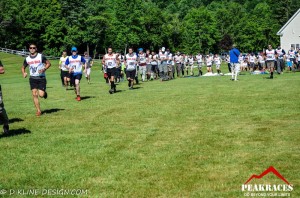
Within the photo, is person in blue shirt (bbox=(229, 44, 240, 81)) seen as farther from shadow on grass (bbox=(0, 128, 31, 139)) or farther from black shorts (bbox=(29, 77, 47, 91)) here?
shadow on grass (bbox=(0, 128, 31, 139))

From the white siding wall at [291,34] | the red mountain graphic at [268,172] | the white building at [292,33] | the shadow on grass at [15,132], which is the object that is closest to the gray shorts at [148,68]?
the shadow on grass at [15,132]

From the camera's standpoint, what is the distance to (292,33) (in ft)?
261

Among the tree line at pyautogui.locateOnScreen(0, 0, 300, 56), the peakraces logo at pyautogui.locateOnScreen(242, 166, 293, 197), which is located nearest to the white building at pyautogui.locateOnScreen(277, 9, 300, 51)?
the tree line at pyautogui.locateOnScreen(0, 0, 300, 56)

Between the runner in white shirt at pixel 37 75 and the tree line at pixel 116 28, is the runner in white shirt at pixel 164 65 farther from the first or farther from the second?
the tree line at pixel 116 28

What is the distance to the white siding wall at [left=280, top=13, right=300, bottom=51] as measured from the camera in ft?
259

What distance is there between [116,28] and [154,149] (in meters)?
87.1

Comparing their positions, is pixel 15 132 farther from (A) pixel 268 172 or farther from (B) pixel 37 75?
(A) pixel 268 172

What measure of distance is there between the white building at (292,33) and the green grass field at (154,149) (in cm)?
7009

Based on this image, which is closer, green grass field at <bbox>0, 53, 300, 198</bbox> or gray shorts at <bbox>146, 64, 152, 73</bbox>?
green grass field at <bbox>0, 53, 300, 198</bbox>

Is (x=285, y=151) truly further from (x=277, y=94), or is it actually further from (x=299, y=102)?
(x=277, y=94)

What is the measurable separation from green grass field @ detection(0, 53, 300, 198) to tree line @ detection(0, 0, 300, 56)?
254 feet

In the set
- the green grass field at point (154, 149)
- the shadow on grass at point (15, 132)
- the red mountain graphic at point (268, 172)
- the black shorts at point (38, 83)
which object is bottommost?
the red mountain graphic at point (268, 172)

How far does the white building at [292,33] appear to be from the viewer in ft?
259

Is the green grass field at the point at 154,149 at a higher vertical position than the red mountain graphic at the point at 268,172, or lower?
higher
